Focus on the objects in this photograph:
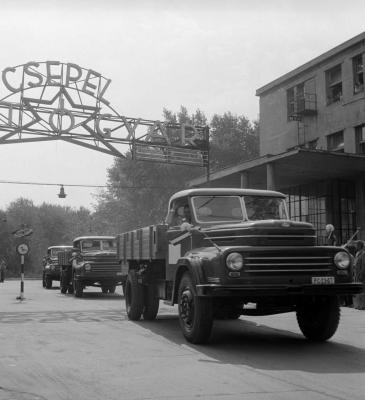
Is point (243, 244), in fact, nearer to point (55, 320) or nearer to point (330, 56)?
point (55, 320)

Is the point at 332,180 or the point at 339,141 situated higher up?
the point at 339,141

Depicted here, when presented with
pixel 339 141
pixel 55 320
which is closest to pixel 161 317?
pixel 55 320

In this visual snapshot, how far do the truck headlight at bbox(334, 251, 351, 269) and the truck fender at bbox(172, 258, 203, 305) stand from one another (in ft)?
6.63

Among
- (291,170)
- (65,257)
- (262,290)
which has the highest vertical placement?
(291,170)

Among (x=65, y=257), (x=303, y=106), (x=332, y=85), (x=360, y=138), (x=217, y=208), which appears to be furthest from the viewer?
(x=303, y=106)

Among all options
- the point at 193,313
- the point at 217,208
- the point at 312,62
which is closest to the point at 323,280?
the point at 193,313

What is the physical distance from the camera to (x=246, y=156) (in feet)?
194

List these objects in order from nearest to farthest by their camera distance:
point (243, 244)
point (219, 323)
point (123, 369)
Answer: point (123, 369) < point (243, 244) < point (219, 323)

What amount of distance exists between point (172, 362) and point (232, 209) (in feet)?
11.4

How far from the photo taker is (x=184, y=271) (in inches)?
373

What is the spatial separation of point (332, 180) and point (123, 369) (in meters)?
17.8

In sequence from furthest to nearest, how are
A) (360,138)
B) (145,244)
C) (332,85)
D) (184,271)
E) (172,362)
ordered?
(332,85) → (360,138) → (145,244) → (184,271) → (172,362)

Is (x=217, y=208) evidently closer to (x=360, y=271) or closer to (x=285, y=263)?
(x=285, y=263)

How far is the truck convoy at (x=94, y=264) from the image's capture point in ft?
65.0
